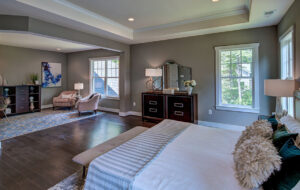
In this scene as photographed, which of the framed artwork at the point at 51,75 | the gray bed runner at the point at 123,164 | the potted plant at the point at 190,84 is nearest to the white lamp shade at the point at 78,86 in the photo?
the framed artwork at the point at 51,75

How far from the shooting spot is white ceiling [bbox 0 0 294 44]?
2.81m

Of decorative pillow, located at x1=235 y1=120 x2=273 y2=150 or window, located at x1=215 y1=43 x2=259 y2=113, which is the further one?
window, located at x1=215 y1=43 x2=259 y2=113

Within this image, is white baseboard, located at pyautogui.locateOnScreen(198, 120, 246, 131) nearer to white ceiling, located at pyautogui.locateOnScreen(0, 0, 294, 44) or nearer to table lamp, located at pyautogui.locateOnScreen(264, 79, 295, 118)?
table lamp, located at pyautogui.locateOnScreen(264, 79, 295, 118)

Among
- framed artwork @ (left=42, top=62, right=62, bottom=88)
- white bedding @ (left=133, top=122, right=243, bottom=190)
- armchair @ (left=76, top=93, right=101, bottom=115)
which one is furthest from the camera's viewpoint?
framed artwork @ (left=42, top=62, right=62, bottom=88)

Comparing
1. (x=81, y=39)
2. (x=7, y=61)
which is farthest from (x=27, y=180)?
(x=7, y=61)

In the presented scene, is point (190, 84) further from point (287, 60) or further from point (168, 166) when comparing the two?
point (168, 166)

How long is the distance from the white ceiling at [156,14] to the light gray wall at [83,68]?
249 centimetres

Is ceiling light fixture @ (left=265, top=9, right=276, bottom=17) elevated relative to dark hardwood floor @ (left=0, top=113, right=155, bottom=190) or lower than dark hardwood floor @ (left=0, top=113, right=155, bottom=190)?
elevated

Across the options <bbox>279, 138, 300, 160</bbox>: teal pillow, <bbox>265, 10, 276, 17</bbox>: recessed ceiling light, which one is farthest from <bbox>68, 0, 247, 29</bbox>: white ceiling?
<bbox>279, 138, 300, 160</bbox>: teal pillow

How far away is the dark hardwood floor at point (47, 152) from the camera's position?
215 cm

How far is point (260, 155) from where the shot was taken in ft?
3.39

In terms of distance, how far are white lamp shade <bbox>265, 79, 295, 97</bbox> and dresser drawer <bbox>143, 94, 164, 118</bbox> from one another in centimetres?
269

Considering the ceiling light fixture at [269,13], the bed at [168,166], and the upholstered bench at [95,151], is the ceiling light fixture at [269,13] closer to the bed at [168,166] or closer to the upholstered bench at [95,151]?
the bed at [168,166]

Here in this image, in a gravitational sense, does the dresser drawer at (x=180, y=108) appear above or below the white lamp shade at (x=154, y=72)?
below
